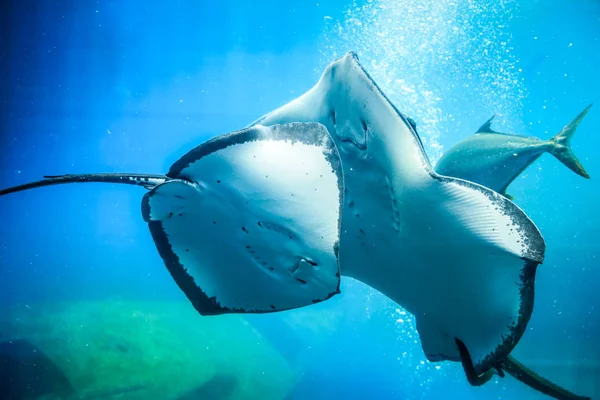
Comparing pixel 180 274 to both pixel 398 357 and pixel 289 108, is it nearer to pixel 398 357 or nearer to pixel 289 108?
pixel 289 108

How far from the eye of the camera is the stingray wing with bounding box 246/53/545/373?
1495 mm

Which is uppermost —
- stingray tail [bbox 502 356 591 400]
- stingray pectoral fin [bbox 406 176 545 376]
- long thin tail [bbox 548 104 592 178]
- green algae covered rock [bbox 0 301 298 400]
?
long thin tail [bbox 548 104 592 178]

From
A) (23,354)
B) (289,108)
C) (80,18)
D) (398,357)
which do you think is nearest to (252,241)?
(289,108)

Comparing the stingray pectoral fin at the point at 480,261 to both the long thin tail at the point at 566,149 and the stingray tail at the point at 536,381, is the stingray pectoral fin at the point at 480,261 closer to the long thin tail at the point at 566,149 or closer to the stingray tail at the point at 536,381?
the stingray tail at the point at 536,381

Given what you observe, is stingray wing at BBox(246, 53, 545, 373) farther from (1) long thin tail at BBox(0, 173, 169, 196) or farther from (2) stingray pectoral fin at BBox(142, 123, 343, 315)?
(1) long thin tail at BBox(0, 173, 169, 196)

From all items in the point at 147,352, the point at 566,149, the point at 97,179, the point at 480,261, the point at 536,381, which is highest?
the point at 566,149

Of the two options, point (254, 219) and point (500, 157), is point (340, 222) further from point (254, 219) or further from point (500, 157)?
point (500, 157)

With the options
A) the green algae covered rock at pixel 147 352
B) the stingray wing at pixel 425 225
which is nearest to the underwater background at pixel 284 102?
the green algae covered rock at pixel 147 352

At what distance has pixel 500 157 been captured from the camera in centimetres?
362

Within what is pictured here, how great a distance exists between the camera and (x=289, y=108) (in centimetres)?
199

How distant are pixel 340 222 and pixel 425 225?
0.55 metres

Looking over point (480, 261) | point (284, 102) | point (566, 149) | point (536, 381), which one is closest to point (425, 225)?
point (480, 261)

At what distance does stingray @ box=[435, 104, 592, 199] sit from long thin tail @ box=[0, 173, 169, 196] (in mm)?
3154

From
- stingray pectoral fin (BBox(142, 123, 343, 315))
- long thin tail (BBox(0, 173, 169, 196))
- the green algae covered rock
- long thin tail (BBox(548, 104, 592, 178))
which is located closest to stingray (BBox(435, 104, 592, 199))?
long thin tail (BBox(548, 104, 592, 178))
